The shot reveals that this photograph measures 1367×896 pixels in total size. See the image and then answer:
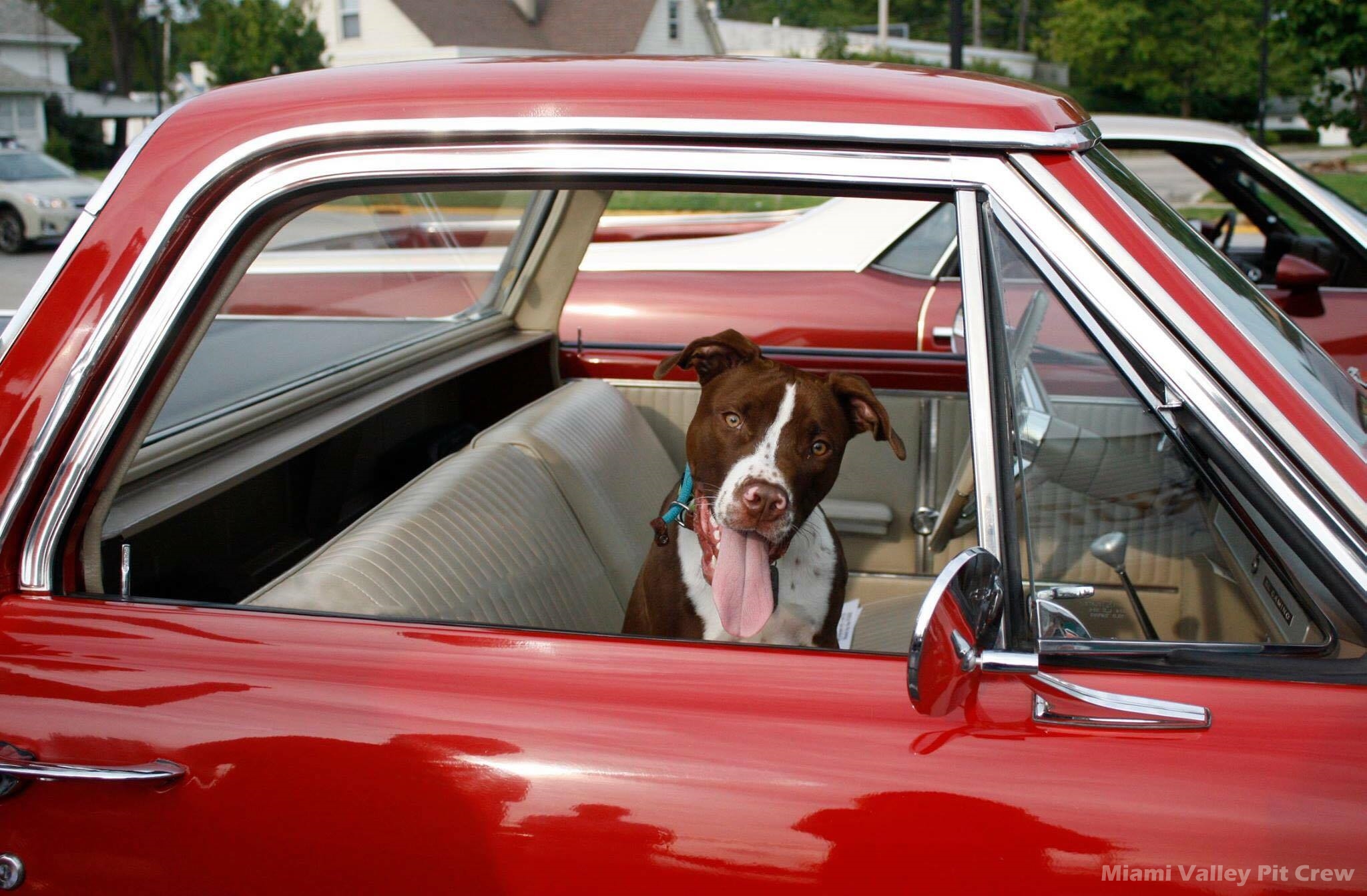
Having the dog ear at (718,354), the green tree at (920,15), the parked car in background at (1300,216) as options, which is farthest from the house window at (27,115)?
the dog ear at (718,354)

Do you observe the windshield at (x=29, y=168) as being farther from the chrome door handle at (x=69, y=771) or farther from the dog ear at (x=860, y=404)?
the chrome door handle at (x=69, y=771)

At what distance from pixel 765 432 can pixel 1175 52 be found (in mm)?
47829

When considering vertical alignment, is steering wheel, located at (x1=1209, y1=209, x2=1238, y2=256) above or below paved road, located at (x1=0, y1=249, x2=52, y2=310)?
above

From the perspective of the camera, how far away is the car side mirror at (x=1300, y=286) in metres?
4.49

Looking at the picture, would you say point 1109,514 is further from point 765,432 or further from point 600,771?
point 600,771

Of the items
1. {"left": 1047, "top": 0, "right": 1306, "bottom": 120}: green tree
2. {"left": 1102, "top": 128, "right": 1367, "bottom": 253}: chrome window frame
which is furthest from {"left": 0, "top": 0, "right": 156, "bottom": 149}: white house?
{"left": 1102, "top": 128, "right": 1367, "bottom": 253}: chrome window frame

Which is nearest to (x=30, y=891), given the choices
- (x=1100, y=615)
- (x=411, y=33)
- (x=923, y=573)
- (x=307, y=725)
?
(x=307, y=725)

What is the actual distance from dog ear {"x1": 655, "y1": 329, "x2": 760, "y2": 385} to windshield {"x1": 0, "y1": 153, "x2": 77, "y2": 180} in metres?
19.5

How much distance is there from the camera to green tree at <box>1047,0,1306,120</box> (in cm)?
4331

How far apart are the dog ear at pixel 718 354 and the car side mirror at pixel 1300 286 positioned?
2.82 m

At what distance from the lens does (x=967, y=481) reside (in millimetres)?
2812

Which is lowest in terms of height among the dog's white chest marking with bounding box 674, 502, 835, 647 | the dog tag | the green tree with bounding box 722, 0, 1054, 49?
the dog tag

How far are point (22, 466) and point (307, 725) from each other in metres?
0.51

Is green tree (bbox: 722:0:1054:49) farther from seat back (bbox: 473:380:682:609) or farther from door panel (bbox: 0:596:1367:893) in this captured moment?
door panel (bbox: 0:596:1367:893)
